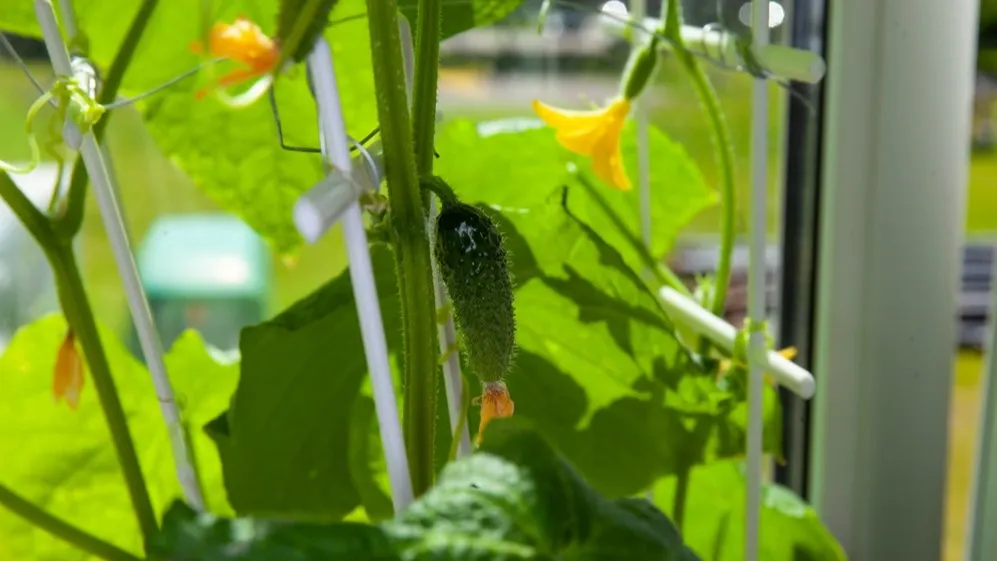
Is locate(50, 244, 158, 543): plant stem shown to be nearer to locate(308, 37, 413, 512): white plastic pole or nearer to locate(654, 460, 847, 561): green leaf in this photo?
locate(308, 37, 413, 512): white plastic pole

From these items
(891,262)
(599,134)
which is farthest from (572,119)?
(891,262)

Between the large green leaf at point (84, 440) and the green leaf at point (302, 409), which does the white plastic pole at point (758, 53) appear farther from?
the large green leaf at point (84, 440)

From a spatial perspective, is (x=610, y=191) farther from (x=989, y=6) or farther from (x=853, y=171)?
(x=989, y=6)

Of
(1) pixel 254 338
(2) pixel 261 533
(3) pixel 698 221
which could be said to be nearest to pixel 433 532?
(2) pixel 261 533

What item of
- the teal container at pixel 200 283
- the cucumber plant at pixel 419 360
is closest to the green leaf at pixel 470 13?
the cucumber plant at pixel 419 360

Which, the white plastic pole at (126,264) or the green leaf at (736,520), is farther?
the green leaf at (736,520)

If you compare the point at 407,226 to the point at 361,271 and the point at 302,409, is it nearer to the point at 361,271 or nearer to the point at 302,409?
the point at 361,271
